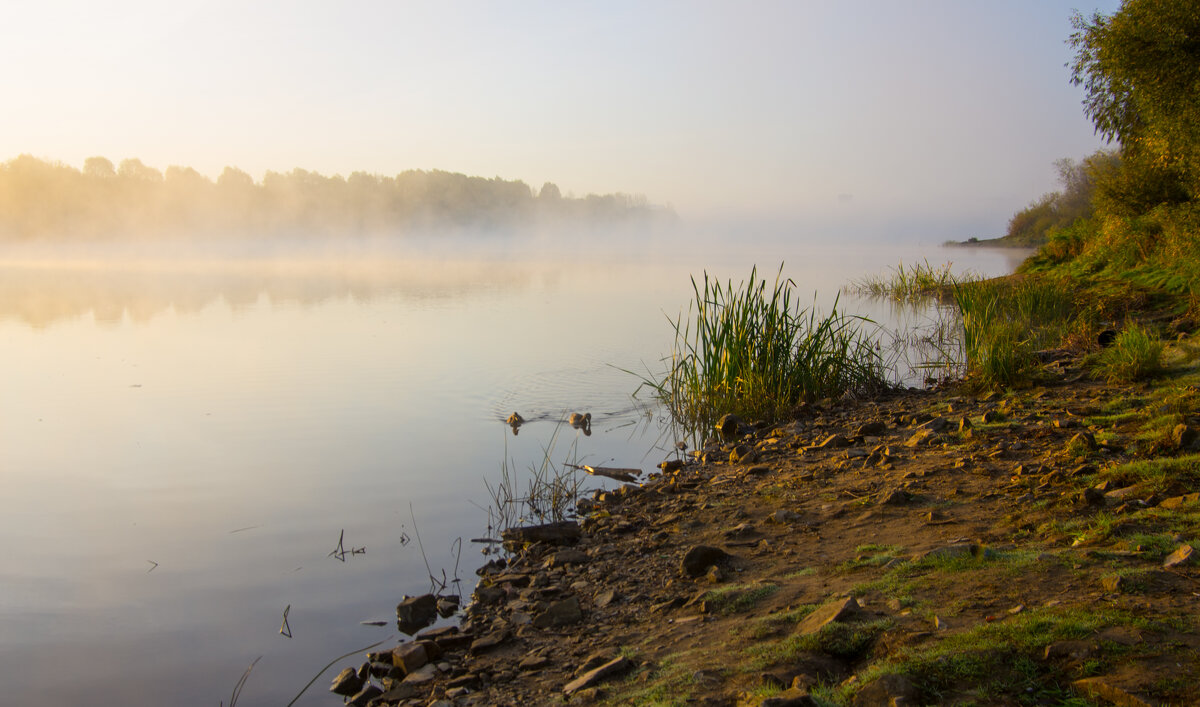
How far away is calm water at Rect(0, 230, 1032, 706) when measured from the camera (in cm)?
416

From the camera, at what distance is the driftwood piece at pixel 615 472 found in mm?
6750

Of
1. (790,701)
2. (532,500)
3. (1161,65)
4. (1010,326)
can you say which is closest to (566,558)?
Answer: (532,500)

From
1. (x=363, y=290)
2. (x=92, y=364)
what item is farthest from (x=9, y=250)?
(x=92, y=364)

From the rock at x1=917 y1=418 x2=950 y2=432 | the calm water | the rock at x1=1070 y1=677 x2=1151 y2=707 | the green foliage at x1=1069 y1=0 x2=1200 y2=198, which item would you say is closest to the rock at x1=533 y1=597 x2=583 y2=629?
the calm water

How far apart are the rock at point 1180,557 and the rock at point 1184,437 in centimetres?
185

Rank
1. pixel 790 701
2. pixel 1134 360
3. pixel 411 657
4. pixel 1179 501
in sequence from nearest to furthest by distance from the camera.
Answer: pixel 790 701
pixel 411 657
pixel 1179 501
pixel 1134 360

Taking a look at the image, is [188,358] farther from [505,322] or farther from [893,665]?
[893,665]

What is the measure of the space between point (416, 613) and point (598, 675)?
1.64 m

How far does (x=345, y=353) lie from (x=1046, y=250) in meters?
19.1

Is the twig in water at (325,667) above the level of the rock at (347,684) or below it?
below

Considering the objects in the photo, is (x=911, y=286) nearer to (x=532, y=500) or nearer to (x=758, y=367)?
(x=758, y=367)

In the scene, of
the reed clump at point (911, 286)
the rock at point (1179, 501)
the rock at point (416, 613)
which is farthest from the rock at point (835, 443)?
the reed clump at point (911, 286)

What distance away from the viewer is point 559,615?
3783mm

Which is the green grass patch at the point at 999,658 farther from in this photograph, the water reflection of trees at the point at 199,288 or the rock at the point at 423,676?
the water reflection of trees at the point at 199,288
